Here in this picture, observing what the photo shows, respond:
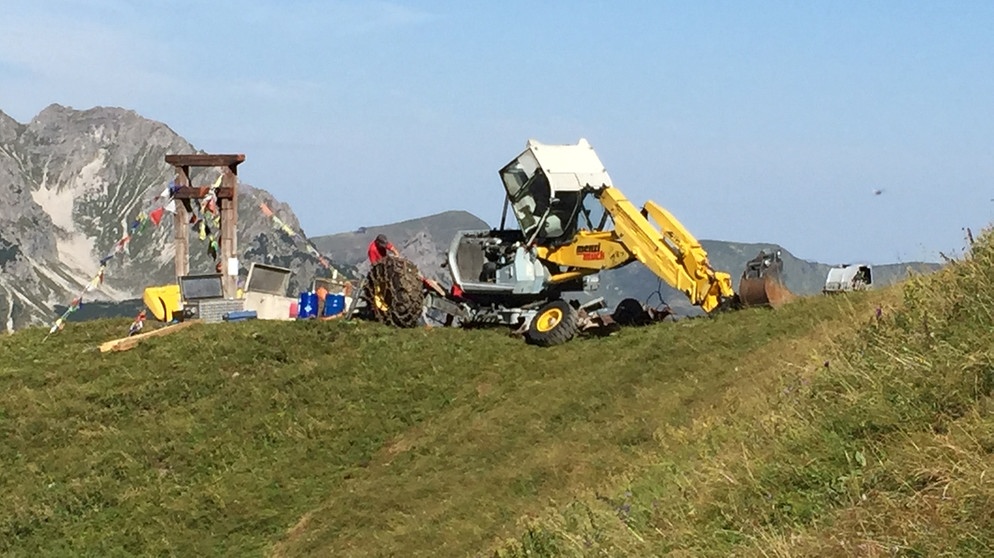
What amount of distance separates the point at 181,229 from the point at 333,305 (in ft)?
18.5

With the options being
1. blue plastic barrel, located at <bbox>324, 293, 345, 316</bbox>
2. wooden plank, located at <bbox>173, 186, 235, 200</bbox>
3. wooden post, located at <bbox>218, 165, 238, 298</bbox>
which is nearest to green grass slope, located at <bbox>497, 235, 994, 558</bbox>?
blue plastic barrel, located at <bbox>324, 293, 345, 316</bbox>

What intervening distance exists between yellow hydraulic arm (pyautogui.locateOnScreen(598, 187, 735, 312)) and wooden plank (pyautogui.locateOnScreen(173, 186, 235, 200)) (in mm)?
10926

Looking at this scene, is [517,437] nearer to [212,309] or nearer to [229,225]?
[212,309]

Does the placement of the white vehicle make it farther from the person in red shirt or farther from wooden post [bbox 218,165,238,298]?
wooden post [bbox 218,165,238,298]

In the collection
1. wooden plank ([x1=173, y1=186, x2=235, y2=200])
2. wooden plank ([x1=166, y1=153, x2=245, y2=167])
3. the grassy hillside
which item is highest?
wooden plank ([x1=166, y1=153, x2=245, y2=167])

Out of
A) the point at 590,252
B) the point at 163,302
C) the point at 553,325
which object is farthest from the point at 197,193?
the point at 553,325

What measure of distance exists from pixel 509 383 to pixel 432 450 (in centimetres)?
250

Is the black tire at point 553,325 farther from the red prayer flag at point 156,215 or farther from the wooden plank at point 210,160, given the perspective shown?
the red prayer flag at point 156,215

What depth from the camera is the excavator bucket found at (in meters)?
20.1

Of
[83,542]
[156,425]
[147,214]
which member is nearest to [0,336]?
[147,214]

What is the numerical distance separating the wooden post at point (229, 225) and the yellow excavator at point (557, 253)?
6.01m

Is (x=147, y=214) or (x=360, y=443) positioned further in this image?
(x=147, y=214)

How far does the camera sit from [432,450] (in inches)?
673

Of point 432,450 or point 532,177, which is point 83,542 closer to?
point 432,450
